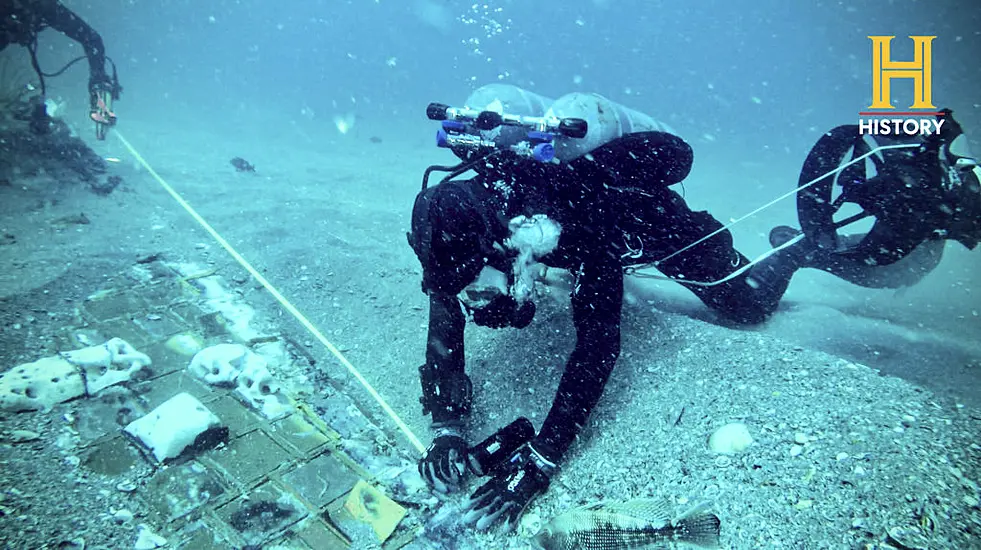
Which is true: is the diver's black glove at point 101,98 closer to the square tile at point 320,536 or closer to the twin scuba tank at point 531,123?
the twin scuba tank at point 531,123

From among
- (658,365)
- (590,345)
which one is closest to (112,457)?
(590,345)

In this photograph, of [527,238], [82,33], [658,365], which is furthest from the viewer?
[82,33]

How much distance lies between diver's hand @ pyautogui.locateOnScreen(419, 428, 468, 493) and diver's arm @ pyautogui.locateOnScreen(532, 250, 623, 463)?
1.54 ft

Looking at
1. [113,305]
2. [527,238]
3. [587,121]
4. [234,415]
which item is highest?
[587,121]

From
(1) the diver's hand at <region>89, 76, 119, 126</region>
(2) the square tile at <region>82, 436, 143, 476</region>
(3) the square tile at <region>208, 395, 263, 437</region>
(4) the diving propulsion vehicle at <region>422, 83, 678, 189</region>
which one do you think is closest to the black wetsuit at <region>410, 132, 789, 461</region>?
(4) the diving propulsion vehicle at <region>422, 83, 678, 189</region>

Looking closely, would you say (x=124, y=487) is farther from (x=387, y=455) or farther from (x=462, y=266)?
(x=462, y=266)

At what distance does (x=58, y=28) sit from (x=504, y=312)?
11020mm

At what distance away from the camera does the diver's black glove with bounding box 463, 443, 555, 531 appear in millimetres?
2266

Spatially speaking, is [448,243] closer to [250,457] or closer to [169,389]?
[250,457]

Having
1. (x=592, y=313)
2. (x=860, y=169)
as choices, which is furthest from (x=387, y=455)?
(x=860, y=169)

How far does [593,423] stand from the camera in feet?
9.36

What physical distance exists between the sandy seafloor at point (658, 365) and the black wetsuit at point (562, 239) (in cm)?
40

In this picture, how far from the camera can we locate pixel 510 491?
233 cm

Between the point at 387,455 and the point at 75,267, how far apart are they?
4067mm
